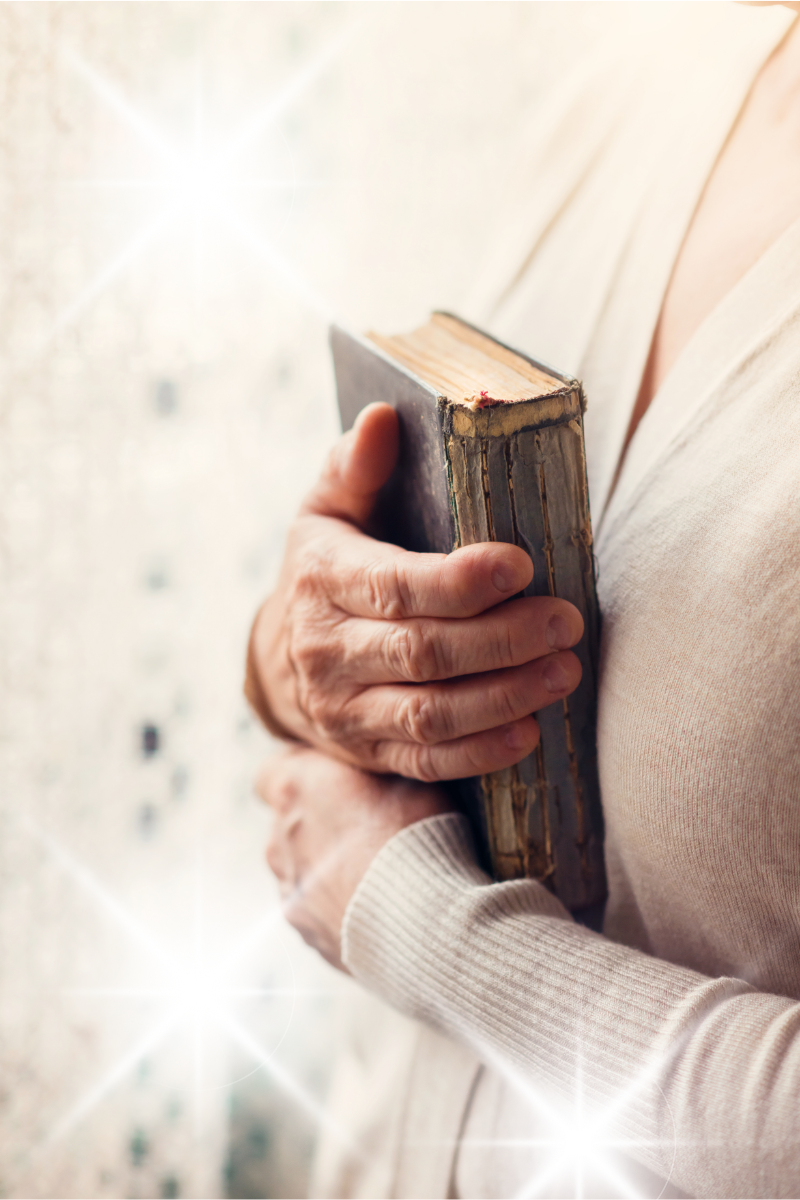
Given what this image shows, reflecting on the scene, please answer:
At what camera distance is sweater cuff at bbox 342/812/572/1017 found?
1.50 feet

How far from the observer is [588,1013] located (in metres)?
0.40

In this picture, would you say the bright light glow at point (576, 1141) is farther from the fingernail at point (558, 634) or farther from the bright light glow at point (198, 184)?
the bright light glow at point (198, 184)

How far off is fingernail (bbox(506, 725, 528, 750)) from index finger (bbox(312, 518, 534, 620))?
0.25 feet

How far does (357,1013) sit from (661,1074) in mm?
441

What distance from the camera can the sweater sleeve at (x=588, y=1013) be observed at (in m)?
0.35

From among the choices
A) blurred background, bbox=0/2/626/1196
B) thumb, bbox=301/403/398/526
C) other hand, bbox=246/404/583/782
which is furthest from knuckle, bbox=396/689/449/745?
blurred background, bbox=0/2/626/1196

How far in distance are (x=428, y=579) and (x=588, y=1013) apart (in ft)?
0.78

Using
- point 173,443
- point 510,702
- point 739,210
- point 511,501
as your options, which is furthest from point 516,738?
point 173,443

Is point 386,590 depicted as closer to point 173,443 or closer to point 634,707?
point 634,707

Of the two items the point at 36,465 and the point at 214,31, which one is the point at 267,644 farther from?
the point at 214,31

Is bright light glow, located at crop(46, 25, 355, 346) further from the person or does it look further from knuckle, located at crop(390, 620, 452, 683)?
knuckle, located at crop(390, 620, 452, 683)

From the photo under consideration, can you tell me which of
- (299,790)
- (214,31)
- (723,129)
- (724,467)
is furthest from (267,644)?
(214,31)

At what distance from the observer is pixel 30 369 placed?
0.80m

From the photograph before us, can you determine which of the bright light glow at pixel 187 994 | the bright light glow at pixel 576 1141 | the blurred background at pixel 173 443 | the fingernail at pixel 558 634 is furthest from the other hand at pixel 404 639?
the bright light glow at pixel 187 994
